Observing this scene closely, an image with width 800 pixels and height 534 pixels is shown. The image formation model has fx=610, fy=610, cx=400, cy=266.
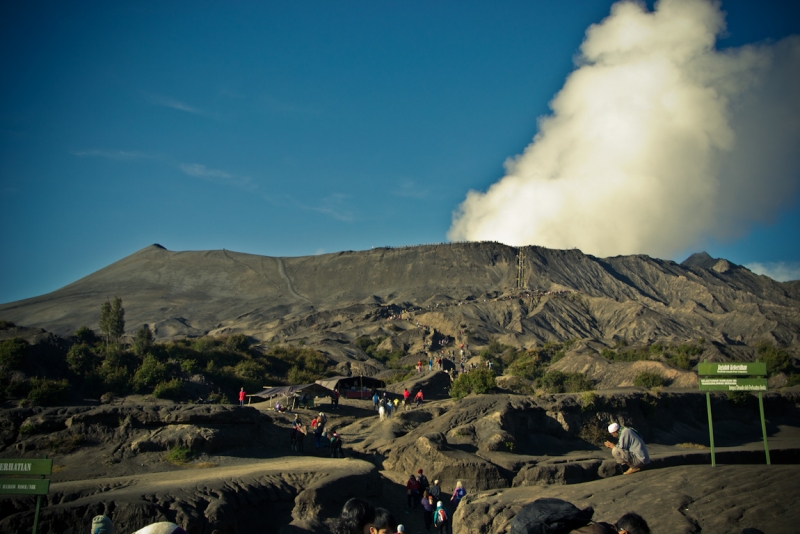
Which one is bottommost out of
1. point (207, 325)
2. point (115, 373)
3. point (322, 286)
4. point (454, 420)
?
point (454, 420)

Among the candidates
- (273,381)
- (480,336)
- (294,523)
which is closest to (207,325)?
(480,336)

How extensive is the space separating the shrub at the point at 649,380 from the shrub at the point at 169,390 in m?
27.6

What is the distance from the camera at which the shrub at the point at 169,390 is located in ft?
101

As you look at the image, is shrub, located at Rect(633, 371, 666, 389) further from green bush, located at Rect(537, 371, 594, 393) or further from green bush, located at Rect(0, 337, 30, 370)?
green bush, located at Rect(0, 337, 30, 370)

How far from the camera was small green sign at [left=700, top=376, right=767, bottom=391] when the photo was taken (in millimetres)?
10719

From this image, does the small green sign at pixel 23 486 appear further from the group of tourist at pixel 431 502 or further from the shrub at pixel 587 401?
the shrub at pixel 587 401

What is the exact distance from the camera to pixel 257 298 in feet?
427

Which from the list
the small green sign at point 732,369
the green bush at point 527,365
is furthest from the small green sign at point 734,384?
the green bush at point 527,365

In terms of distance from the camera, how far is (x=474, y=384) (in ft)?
105

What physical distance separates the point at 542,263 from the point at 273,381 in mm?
110180

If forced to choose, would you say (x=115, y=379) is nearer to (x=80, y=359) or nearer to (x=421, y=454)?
(x=80, y=359)

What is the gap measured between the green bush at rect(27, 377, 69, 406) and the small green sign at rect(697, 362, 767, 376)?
83.2ft

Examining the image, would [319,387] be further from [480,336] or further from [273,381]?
[480,336]

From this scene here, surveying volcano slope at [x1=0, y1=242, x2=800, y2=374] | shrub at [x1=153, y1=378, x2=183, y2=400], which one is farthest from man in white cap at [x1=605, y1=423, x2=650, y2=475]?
volcano slope at [x1=0, y1=242, x2=800, y2=374]
